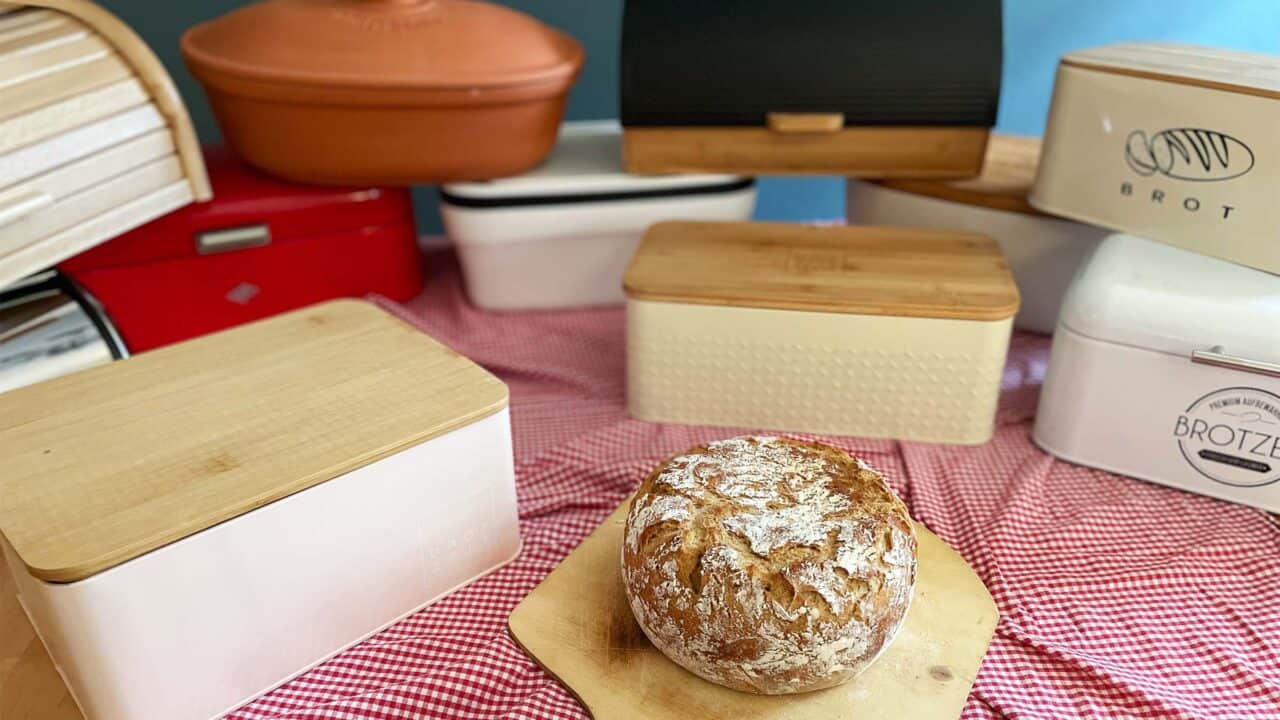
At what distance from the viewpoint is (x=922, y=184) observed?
4.60ft

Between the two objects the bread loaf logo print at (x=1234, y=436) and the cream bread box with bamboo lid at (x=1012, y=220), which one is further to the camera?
the cream bread box with bamboo lid at (x=1012, y=220)

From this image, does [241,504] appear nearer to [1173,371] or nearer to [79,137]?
[79,137]

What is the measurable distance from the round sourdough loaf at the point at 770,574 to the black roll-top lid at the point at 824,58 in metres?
0.70

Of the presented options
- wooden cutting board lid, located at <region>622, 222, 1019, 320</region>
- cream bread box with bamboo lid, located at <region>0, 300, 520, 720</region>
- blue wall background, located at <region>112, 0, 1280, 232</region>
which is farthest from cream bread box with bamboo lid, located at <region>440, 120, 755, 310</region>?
cream bread box with bamboo lid, located at <region>0, 300, 520, 720</region>

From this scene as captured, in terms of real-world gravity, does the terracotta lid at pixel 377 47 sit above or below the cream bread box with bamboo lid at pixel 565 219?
above

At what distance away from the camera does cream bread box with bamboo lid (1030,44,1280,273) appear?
105 cm

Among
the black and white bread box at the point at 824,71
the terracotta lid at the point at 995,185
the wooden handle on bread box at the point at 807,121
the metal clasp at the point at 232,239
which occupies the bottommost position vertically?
the metal clasp at the point at 232,239

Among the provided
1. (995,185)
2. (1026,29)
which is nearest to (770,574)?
(995,185)

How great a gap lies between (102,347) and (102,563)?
0.53 metres

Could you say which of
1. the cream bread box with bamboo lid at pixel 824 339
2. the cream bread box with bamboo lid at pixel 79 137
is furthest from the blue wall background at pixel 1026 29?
the cream bread box with bamboo lid at pixel 824 339

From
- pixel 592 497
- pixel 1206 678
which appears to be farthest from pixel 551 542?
pixel 1206 678

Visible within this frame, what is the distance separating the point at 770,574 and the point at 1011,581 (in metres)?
0.36

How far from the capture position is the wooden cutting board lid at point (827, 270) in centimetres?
111

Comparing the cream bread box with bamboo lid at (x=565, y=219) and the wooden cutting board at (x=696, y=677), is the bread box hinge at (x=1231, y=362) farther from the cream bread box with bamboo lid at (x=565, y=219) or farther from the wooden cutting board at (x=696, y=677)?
the cream bread box with bamboo lid at (x=565, y=219)
